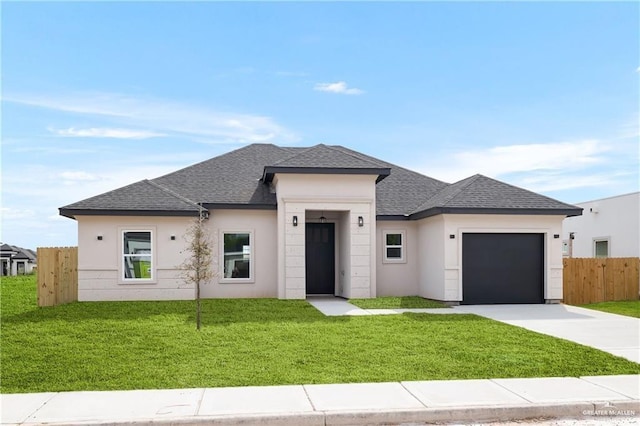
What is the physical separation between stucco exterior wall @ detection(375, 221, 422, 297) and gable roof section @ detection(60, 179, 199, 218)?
6462 millimetres

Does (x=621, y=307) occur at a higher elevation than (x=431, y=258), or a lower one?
lower

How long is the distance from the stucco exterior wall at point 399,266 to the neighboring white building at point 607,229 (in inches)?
385

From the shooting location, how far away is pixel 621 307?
17828mm

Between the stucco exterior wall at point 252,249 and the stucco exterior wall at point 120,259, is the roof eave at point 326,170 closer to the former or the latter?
the stucco exterior wall at point 252,249

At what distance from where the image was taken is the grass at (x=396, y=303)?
1603 centimetres

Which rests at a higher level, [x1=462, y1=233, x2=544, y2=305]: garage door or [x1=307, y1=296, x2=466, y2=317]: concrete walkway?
[x1=462, y1=233, x2=544, y2=305]: garage door

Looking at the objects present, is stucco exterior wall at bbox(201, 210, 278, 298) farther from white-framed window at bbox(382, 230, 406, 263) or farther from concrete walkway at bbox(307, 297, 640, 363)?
white-framed window at bbox(382, 230, 406, 263)

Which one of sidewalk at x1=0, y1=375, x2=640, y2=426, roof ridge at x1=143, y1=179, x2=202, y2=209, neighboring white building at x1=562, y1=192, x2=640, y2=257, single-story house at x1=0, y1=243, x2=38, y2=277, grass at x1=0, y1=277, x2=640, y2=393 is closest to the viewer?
sidewalk at x1=0, y1=375, x2=640, y2=426

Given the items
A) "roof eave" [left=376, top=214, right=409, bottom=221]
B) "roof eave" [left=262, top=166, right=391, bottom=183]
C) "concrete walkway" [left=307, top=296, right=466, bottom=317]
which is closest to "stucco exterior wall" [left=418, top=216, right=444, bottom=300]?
"roof eave" [left=376, top=214, right=409, bottom=221]

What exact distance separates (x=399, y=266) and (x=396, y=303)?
299cm

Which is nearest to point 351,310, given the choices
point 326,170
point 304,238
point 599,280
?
point 304,238

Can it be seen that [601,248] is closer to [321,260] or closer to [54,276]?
[321,260]

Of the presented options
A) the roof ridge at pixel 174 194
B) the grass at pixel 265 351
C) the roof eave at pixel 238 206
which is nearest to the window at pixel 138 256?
the roof ridge at pixel 174 194

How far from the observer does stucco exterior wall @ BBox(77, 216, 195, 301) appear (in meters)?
17.6
